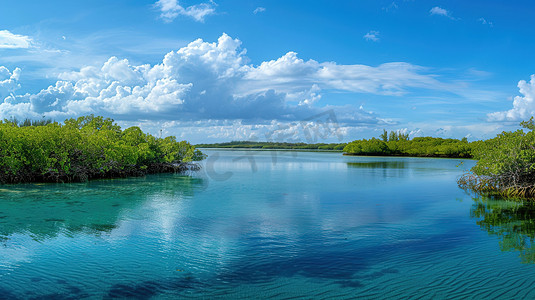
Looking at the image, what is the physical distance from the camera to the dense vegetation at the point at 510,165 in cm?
1705

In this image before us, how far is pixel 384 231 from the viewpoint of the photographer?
10742mm

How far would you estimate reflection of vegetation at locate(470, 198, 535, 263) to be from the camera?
912 centimetres

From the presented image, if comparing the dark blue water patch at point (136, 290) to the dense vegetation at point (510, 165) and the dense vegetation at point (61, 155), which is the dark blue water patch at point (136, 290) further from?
the dense vegetation at point (61, 155)

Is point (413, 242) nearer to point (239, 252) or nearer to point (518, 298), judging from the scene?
point (518, 298)

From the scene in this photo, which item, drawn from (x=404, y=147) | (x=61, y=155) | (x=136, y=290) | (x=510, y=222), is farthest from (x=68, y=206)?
(x=404, y=147)

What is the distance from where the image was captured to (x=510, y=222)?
39.3ft

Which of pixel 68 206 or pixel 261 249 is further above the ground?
pixel 68 206

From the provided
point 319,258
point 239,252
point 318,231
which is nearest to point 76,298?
point 239,252

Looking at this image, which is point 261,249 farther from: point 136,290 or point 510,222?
point 510,222

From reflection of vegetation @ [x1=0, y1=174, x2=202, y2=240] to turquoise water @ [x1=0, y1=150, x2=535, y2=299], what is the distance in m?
0.06

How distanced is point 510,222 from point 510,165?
668 centimetres

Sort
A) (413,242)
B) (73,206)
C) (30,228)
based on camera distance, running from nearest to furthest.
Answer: (413,242) → (30,228) → (73,206)

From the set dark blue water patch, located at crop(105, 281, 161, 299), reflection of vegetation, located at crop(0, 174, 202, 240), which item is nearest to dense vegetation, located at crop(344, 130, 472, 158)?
reflection of vegetation, located at crop(0, 174, 202, 240)

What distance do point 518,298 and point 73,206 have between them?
47.3 ft
